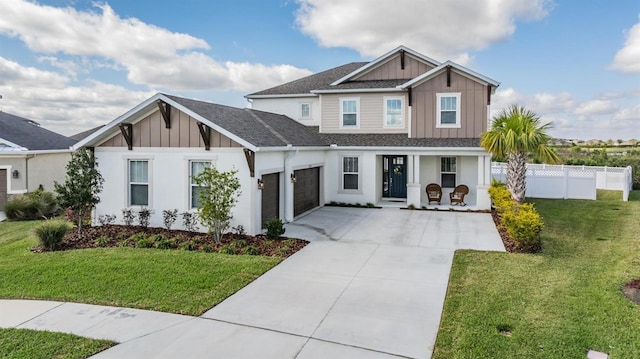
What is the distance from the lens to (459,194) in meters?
17.3

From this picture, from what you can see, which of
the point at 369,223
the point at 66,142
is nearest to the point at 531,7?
the point at 369,223

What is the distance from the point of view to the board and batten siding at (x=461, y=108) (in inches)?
663

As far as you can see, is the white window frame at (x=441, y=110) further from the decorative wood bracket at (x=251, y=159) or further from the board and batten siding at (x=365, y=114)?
the decorative wood bracket at (x=251, y=159)

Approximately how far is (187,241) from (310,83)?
501 inches

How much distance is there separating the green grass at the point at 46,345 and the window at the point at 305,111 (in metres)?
16.0

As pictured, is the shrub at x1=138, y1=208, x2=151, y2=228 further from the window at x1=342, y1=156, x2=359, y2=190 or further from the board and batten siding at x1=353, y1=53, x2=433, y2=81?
the board and batten siding at x1=353, y1=53, x2=433, y2=81

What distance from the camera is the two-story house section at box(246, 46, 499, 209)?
55.2ft

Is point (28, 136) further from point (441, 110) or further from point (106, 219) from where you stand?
point (441, 110)

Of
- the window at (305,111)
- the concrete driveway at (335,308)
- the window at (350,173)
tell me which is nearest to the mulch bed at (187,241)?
the concrete driveway at (335,308)

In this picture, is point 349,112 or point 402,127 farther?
point 349,112

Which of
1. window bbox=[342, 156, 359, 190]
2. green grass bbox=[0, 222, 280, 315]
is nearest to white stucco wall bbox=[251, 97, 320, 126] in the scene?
window bbox=[342, 156, 359, 190]

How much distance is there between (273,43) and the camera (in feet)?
71.8

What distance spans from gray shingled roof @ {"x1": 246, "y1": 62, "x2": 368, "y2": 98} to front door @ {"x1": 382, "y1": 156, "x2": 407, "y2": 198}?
5.01 metres

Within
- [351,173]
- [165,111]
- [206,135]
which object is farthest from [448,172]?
[165,111]
